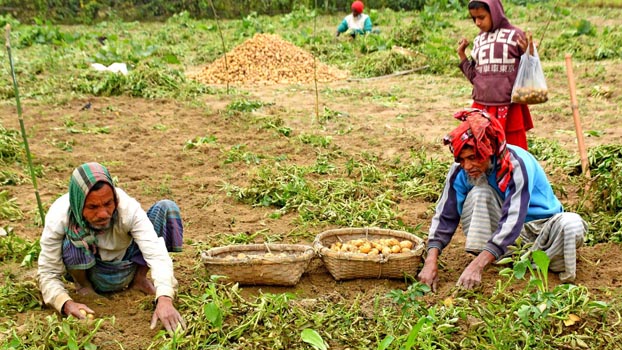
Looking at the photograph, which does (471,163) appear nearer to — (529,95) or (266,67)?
(529,95)

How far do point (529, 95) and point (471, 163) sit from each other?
1.48 meters

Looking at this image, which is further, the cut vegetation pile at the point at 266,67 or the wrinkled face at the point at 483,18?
the cut vegetation pile at the point at 266,67

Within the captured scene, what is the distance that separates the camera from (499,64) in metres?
4.95

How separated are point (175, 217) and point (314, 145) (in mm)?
3362

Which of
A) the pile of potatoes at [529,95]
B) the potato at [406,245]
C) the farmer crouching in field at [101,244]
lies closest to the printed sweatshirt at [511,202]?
the potato at [406,245]

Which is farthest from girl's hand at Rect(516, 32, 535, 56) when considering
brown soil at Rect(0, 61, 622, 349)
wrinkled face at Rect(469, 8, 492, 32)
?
brown soil at Rect(0, 61, 622, 349)

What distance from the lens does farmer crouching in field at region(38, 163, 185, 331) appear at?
10.5 feet

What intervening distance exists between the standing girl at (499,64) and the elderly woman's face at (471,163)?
4.91 ft

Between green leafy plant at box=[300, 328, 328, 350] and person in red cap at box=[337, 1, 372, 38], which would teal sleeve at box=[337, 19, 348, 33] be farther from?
green leafy plant at box=[300, 328, 328, 350]

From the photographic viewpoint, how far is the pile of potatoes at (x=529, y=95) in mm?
4753

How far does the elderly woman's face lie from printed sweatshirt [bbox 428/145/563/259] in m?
0.09

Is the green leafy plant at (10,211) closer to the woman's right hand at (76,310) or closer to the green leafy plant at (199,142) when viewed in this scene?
the woman's right hand at (76,310)

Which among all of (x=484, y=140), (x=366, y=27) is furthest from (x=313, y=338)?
(x=366, y=27)

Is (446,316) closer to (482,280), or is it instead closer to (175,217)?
(482,280)
